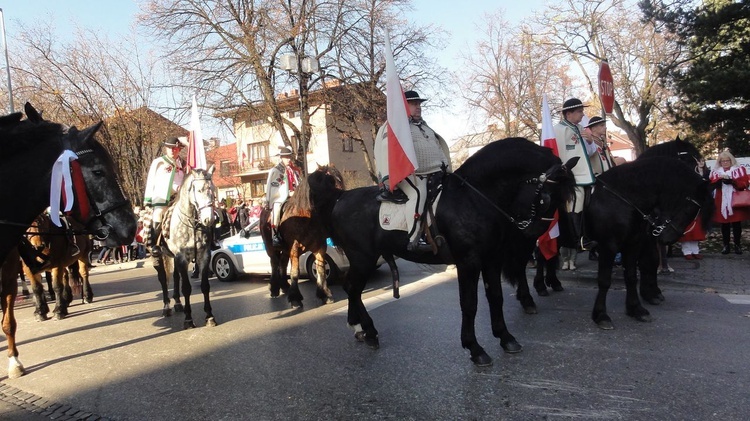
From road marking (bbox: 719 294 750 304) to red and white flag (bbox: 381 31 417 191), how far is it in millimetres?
5146

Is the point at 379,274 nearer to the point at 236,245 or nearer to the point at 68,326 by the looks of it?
the point at 236,245

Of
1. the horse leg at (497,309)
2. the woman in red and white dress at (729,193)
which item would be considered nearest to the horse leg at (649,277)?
the horse leg at (497,309)

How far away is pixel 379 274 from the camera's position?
1084cm

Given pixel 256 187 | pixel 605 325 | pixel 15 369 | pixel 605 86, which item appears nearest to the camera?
pixel 15 369

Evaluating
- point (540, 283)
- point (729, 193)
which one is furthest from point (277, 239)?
point (729, 193)

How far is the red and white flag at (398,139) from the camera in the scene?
4961mm

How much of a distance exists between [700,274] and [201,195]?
820 centimetres

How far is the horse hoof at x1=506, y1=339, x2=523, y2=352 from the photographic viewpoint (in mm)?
5066

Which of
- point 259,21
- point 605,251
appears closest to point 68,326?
point 605,251

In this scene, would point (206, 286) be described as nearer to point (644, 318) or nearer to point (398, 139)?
point (398, 139)

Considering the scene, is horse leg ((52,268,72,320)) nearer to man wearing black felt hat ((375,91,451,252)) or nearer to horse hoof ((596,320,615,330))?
man wearing black felt hat ((375,91,451,252))

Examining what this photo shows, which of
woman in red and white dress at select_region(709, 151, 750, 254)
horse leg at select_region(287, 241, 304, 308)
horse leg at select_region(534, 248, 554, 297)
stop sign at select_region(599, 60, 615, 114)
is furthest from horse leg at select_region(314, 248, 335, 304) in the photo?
woman in red and white dress at select_region(709, 151, 750, 254)

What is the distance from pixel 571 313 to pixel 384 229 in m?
3.05

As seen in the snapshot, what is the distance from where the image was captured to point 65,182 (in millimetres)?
4184
